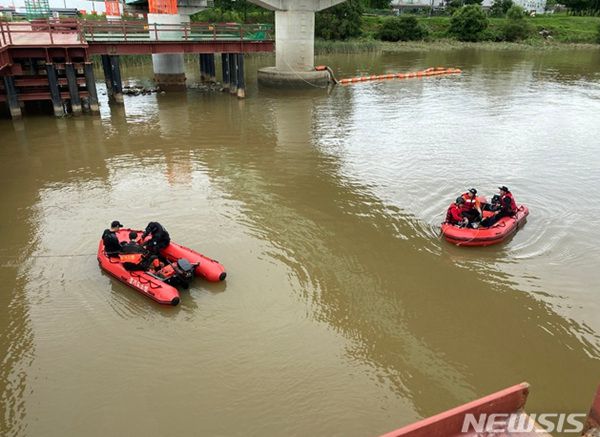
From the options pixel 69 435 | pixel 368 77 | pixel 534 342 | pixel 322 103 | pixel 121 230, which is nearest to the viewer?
pixel 69 435

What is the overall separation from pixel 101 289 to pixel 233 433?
493 centimetres

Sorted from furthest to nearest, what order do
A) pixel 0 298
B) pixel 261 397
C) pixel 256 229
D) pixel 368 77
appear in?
pixel 368 77 < pixel 256 229 < pixel 0 298 < pixel 261 397

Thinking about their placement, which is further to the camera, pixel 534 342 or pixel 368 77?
pixel 368 77

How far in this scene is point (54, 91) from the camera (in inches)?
906

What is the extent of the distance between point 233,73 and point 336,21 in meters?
33.4

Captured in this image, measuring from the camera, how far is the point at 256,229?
42.0ft

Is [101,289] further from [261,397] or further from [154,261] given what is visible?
[261,397]

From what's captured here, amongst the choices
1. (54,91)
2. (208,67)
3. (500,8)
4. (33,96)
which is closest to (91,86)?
(54,91)

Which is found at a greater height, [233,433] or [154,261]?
[154,261]

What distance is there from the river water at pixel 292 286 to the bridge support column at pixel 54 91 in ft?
7.31

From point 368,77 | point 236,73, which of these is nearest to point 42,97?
point 236,73

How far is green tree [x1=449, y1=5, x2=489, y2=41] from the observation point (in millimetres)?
67375

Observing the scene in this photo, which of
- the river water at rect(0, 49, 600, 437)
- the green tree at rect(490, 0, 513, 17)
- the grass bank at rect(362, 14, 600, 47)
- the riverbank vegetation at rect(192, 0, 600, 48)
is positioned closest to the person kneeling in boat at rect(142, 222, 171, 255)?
the river water at rect(0, 49, 600, 437)

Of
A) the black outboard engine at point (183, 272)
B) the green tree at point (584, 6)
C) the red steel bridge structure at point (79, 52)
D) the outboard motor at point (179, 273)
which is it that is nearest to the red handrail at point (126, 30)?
the red steel bridge structure at point (79, 52)
